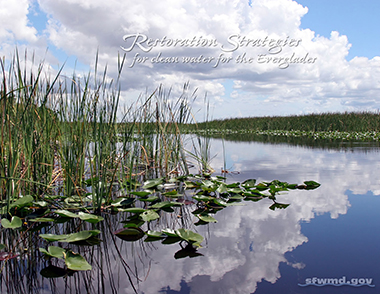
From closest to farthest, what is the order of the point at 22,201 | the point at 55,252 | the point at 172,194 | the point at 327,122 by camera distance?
the point at 55,252 < the point at 22,201 < the point at 172,194 < the point at 327,122

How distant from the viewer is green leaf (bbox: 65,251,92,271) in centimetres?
130

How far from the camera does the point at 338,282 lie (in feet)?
4.19

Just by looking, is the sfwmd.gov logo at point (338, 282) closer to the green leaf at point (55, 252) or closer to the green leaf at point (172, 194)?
the green leaf at point (55, 252)

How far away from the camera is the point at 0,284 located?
1.27 meters

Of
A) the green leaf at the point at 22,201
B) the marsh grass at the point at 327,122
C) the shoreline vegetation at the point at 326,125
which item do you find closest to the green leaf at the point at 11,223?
the green leaf at the point at 22,201

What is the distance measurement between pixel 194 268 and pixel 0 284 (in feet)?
2.91

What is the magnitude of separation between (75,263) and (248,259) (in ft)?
2.84

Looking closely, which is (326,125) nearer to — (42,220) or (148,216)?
(148,216)

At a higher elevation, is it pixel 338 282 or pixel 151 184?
pixel 151 184

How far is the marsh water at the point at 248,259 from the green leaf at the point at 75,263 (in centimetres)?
5

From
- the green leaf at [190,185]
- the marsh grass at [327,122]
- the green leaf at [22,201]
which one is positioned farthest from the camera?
the marsh grass at [327,122]

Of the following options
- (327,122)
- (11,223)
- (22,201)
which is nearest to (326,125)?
(327,122)

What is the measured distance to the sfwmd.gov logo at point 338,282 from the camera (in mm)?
1261

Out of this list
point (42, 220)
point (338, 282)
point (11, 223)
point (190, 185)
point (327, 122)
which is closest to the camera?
point (338, 282)
